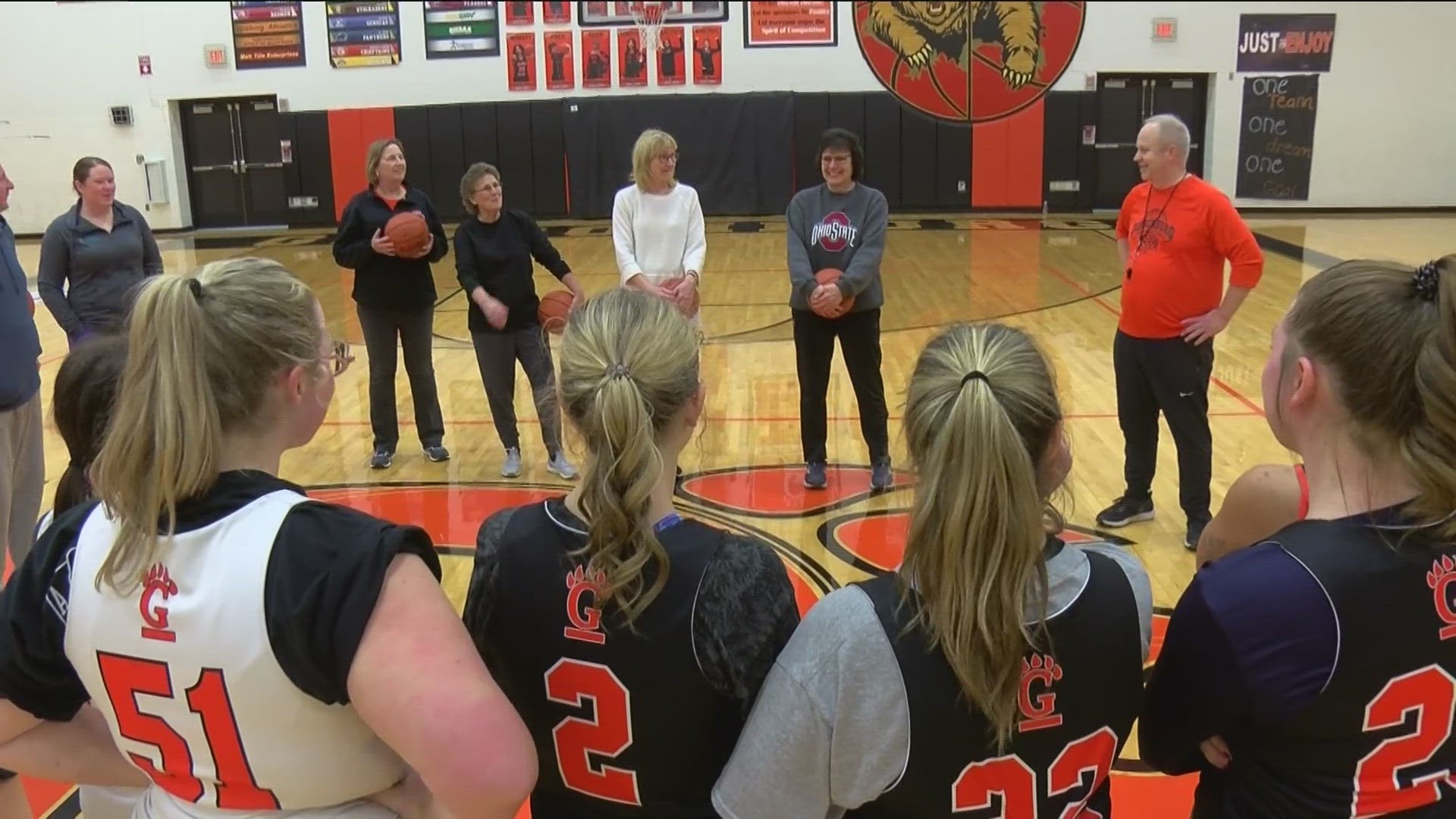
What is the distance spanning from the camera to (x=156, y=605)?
123 cm

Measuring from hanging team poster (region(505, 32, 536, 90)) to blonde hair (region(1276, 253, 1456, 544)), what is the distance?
17.0m

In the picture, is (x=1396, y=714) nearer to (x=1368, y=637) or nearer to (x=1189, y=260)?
(x=1368, y=637)

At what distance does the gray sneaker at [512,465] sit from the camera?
5.72 m

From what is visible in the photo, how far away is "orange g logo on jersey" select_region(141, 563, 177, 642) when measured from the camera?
123 centimetres

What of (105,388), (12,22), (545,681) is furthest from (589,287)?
(12,22)

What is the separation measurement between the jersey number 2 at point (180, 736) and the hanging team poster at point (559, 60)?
55.5 feet

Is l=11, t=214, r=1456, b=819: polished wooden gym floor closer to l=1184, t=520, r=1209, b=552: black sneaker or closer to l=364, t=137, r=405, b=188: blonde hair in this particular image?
l=1184, t=520, r=1209, b=552: black sneaker

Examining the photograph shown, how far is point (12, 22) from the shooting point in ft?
55.9

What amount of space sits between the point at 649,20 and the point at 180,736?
55.3 ft

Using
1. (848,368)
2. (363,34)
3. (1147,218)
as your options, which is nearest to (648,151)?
(848,368)

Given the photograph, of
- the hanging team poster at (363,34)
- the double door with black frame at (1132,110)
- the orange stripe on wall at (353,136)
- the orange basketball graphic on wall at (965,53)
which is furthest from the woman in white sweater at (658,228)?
the hanging team poster at (363,34)

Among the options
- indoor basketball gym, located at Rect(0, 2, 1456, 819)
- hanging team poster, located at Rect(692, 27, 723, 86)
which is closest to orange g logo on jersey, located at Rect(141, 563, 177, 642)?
indoor basketball gym, located at Rect(0, 2, 1456, 819)

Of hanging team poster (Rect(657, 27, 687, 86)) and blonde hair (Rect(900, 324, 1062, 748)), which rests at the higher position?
hanging team poster (Rect(657, 27, 687, 86))

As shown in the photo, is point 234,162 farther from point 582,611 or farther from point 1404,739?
point 1404,739
